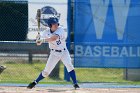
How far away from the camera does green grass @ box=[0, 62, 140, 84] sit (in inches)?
535

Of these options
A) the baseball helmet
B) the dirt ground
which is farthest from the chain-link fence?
the dirt ground

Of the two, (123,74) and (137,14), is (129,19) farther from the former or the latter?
(123,74)

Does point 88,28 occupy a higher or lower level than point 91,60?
higher

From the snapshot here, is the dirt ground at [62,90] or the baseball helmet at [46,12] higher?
the baseball helmet at [46,12]

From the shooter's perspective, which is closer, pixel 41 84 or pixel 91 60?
pixel 41 84

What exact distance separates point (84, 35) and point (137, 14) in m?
1.66

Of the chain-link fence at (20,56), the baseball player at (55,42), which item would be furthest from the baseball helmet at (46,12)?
the baseball player at (55,42)

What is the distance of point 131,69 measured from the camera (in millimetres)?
13859

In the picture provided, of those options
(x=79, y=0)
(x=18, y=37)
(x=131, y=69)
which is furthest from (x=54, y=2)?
(x=131, y=69)

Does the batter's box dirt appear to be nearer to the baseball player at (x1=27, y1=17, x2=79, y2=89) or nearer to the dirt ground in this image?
the dirt ground

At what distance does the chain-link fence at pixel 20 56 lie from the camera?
45.3 ft

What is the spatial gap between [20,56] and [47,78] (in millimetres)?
1155

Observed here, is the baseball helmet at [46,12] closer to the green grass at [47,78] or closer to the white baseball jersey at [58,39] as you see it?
the green grass at [47,78]

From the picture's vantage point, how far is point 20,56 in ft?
46.6
